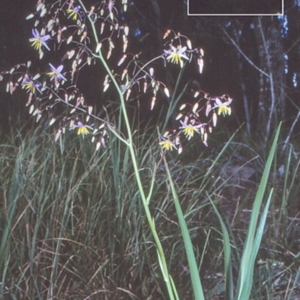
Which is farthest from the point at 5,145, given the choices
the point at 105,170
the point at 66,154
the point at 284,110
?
the point at 284,110

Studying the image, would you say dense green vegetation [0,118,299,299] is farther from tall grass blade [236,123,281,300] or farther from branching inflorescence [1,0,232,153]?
tall grass blade [236,123,281,300]

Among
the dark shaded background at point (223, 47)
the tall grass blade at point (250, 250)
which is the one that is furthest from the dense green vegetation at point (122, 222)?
the tall grass blade at point (250, 250)

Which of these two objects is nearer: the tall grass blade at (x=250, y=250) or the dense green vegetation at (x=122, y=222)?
the tall grass blade at (x=250, y=250)

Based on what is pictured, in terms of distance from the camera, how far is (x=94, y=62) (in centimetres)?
140

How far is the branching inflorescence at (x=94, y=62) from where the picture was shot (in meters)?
1.09

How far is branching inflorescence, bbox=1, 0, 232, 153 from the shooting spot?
3.58 ft

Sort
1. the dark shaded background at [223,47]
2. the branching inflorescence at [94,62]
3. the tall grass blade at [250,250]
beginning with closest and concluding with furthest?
the tall grass blade at [250,250]
the branching inflorescence at [94,62]
the dark shaded background at [223,47]

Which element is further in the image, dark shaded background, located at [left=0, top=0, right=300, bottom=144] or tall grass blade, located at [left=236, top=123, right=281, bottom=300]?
dark shaded background, located at [left=0, top=0, right=300, bottom=144]

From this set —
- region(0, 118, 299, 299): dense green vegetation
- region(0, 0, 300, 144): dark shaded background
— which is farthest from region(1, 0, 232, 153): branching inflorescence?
region(0, 118, 299, 299): dense green vegetation

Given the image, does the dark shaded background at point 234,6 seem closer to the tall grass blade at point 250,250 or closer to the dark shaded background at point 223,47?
the dark shaded background at point 223,47

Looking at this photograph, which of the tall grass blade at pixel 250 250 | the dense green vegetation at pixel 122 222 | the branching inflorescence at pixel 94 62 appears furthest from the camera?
the dense green vegetation at pixel 122 222

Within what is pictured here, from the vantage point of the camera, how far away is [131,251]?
1441 millimetres

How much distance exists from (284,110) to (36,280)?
0.87 meters

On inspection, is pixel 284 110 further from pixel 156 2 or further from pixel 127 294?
pixel 127 294
